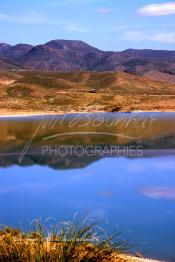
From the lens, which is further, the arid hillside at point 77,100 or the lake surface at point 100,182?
the arid hillside at point 77,100

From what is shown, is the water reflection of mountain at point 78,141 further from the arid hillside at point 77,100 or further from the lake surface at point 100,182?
the arid hillside at point 77,100

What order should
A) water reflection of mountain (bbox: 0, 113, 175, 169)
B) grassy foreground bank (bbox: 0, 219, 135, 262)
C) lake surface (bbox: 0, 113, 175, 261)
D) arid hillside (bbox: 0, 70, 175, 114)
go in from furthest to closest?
1. arid hillside (bbox: 0, 70, 175, 114)
2. water reflection of mountain (bbox: 0, 113, 175, 169)
3. lake surface (bbox: 0, 113, 175, 261)
4. grassy foreground bank (bbox: 0, 219, 135, 262)

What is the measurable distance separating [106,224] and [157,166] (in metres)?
9.64

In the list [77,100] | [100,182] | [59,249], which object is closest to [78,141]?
[100,182]

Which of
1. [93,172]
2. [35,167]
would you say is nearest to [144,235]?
[93,172]

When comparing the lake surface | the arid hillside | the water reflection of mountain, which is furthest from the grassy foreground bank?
the arid hillside

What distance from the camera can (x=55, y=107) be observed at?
68250 mm

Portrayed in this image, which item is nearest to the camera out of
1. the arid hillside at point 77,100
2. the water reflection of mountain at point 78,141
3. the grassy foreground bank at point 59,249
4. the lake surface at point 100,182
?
the grassy foreground bank at point 59,249

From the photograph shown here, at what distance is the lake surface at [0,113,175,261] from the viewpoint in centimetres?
1190

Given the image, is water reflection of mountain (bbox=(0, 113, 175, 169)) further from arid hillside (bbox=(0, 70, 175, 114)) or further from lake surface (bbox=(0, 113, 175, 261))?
arid hillside (bbox=(0, 70, 175, 114))

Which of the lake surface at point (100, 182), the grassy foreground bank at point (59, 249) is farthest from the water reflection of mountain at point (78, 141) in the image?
the grassy foreground bank at point (59, 249)

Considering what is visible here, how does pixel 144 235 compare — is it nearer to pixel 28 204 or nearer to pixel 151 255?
pixel 151 255

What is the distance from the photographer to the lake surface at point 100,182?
1190cm

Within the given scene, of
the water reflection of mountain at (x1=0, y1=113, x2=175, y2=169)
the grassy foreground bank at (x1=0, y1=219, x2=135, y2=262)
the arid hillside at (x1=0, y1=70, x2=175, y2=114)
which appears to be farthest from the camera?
the arid hillside at (x1=0, y1=70, x2=175, y2=114)
